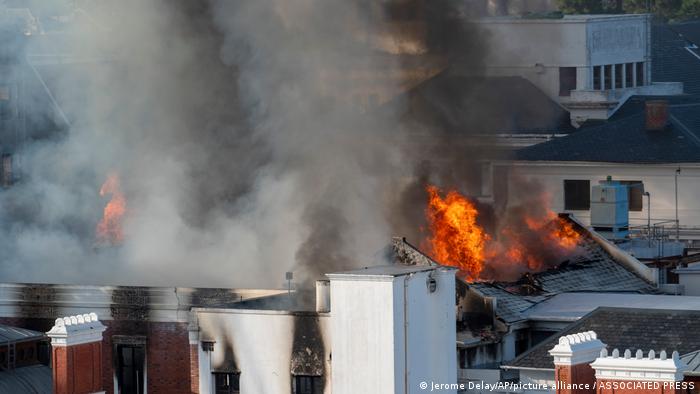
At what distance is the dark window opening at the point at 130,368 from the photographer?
4834 cm

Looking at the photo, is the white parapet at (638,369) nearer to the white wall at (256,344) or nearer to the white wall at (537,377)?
the white wall at (537,377)

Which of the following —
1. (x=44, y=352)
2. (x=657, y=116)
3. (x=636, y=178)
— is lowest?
(x=44, y=352)

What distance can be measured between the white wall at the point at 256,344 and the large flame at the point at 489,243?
1363 cm

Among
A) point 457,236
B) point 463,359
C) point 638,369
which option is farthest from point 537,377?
point 457,236

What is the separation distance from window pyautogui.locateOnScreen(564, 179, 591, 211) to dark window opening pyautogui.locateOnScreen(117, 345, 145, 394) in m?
35.6

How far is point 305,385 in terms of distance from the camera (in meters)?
45.7

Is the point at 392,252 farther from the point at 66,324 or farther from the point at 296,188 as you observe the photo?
the point at 296,188

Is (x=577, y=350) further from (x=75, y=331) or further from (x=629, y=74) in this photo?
(x=629, y=74)

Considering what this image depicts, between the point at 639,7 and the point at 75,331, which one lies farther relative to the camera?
the point at 639,7

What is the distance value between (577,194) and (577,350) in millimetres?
45022

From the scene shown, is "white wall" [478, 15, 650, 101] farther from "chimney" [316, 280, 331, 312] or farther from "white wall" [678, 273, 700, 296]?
"chimney" [316, 280, 331, 312]

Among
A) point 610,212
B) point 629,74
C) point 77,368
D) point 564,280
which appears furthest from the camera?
point 629,74

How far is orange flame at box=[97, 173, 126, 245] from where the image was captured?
7012 cm

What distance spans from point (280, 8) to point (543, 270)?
15.1 m
